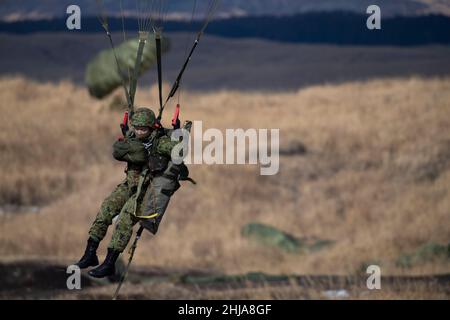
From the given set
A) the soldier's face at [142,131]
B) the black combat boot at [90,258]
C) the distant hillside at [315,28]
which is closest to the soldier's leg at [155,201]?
the soldier's face at [142,131]

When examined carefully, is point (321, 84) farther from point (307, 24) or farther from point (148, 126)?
point (148, 126)

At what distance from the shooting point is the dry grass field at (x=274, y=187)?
6681 centimetres

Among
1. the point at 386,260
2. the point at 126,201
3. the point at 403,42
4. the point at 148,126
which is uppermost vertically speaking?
the point at 403,42

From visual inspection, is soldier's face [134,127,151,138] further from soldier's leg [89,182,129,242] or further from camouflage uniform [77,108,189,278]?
soldier's leg [89,182,129,242]

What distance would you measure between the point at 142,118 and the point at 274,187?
61.7 m

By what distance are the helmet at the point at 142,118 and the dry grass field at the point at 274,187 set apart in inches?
1438

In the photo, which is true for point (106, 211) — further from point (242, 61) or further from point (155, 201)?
point (242, 61)

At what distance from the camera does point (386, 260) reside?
6119 centimetres

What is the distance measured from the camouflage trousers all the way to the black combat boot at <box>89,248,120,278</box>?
4.2 inches

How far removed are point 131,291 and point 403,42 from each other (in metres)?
122

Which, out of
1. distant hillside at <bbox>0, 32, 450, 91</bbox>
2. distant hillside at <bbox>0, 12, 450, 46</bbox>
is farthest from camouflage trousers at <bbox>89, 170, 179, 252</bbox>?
distant hillside at <bbox>0, 12, 450, 46</bbox>

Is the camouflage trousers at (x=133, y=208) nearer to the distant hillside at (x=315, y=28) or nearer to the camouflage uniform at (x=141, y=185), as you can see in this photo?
the camouflage uniform at (x=141, y=185)

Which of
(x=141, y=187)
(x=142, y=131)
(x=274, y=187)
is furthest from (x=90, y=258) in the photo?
(x=274, y=187)
